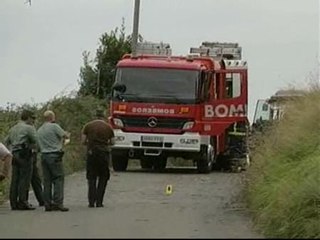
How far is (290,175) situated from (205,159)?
1192 cm

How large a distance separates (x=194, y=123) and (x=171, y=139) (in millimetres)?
740

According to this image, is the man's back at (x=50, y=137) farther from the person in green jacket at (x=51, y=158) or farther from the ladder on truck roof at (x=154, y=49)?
the ladder on truck roof at (x=154, y=49)

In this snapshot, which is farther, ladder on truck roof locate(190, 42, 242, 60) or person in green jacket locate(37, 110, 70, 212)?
ladder on truck roof locate(190, 42, 242, 60)

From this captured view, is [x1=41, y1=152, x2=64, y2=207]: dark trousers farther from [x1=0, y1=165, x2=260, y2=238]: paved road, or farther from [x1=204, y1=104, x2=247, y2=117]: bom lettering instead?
[x1=204, y1=104, x2=247, y2=117]: bom lettering

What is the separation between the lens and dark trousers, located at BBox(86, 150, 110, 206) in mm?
18188

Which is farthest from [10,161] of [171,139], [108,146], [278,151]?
[171,139]

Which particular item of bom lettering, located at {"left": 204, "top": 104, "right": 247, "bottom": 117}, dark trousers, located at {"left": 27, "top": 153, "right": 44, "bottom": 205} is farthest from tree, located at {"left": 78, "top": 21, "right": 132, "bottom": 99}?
dark trousers, located at {"left": 27, "top": 153, "right": 44, "bottom": 205}

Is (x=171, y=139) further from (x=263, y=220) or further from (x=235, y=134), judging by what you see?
(x=263, y=220)

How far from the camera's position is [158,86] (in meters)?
27.6

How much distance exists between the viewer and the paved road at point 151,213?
548 inches

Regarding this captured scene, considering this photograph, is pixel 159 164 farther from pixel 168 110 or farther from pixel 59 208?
pixel 59 208

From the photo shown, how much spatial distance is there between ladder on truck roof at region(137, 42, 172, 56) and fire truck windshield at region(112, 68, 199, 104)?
9.95 ft

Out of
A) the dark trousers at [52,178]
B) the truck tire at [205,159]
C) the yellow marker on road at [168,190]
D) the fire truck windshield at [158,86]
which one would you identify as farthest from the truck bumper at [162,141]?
the dark trousers at [52,178]

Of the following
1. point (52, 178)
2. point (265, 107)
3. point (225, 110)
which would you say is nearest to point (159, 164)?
point (225, 110)
